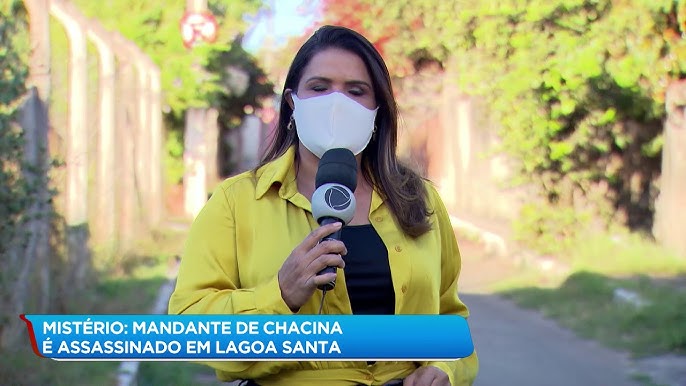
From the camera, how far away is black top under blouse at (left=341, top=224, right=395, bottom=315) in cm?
276

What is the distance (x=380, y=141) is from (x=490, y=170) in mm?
18529

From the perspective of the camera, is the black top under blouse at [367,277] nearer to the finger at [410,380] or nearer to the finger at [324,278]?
the finger at [410,380]

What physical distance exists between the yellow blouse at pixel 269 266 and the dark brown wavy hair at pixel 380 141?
49mm

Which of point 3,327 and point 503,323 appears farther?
point 503,323

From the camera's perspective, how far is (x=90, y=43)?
37.0ft

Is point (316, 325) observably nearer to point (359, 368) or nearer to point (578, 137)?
point (359, 368)

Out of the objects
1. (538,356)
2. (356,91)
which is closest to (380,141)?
(356,91)

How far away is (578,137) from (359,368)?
461 inches

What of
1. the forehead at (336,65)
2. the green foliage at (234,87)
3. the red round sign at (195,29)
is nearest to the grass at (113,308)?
the forehead at (336,65)

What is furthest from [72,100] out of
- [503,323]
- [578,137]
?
[578,137]

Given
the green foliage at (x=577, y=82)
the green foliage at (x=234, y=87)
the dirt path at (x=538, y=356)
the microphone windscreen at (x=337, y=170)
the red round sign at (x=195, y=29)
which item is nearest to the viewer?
the microphone windscreen at (x=337, y=170)

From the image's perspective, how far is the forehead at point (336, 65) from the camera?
2.99 m

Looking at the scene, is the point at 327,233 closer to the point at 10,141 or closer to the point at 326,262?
the point at 326,262

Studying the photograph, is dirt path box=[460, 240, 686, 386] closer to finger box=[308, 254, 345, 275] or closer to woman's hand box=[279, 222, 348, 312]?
woman's hand box=[279, 222, 348, 312]
